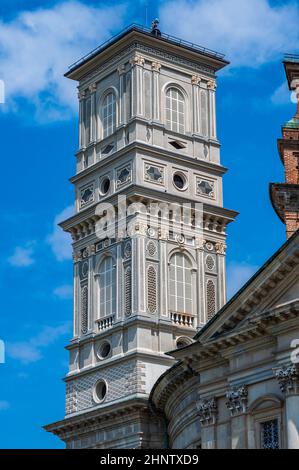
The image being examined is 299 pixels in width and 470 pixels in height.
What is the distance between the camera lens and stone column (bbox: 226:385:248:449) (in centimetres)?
5209

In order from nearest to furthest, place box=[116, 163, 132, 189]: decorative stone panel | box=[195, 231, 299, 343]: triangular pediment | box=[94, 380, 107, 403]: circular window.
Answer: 1. box=[195, 231, 299, 343]: triangular pediment
2. box=[94, 380, 107, 403]: circular window
3. box=[116, 163, 132, 189]: decorative stone panel

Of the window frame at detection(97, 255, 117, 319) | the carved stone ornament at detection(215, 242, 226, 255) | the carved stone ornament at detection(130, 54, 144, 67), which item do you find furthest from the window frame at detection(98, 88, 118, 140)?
the carved stone ornament at detection(215, 242, 226, 255)

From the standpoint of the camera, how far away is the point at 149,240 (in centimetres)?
7056

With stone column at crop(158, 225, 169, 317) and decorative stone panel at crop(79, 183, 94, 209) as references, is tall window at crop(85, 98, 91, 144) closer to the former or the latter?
decorative stone panel at crop(79, 183, 94, 209)

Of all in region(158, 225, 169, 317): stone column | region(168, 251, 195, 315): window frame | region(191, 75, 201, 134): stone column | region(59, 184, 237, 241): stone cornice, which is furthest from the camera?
region(191, 75, 201, 134): stone column

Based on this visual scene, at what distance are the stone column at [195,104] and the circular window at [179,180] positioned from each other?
3.39 m

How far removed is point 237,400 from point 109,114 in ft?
91.3

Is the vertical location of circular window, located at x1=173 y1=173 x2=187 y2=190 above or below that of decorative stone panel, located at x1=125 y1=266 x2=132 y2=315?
above

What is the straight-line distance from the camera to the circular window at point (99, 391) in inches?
2741

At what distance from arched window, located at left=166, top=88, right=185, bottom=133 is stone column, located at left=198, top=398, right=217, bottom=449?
24.0m

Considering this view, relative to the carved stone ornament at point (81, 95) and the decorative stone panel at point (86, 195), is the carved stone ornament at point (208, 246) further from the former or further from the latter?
the carved stone ornament at point (81, 95)

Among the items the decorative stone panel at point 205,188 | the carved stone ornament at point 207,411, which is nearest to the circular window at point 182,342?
the decorative stone panel at point 205,188
